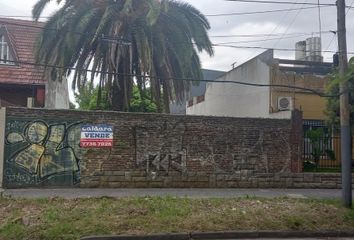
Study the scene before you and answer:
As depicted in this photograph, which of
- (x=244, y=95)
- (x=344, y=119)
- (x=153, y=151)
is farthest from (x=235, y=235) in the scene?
(x=244, y=95)

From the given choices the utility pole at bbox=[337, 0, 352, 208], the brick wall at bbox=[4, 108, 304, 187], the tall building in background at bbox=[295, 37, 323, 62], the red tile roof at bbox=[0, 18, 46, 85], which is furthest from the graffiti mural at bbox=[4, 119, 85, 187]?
the tall building in background at bbox=[295, 37, 323, 62]

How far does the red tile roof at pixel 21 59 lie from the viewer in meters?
21.7

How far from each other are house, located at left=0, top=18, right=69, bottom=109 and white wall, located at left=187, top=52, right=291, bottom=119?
10203mm

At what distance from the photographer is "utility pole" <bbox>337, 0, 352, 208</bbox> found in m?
12.2

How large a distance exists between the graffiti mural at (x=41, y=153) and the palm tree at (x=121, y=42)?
3464 mm

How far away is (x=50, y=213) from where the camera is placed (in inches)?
397

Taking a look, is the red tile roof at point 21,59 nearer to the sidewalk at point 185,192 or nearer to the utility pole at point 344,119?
the sidewalk at point 185,192

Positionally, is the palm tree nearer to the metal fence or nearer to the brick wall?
the brick wall

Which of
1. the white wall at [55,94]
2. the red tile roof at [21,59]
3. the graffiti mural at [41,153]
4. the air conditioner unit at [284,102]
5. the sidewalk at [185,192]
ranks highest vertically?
the red tile roof at [21,59]

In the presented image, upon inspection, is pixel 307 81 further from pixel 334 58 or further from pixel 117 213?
pixel 117 213

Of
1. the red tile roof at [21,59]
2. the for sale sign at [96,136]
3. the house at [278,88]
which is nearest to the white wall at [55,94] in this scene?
the red tile roof at [21,59]

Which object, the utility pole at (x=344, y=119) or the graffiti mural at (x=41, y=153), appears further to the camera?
the graffiti mural at (x=41, y=153)

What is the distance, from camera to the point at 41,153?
15.3 m

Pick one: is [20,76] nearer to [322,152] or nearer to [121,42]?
[121,42]
